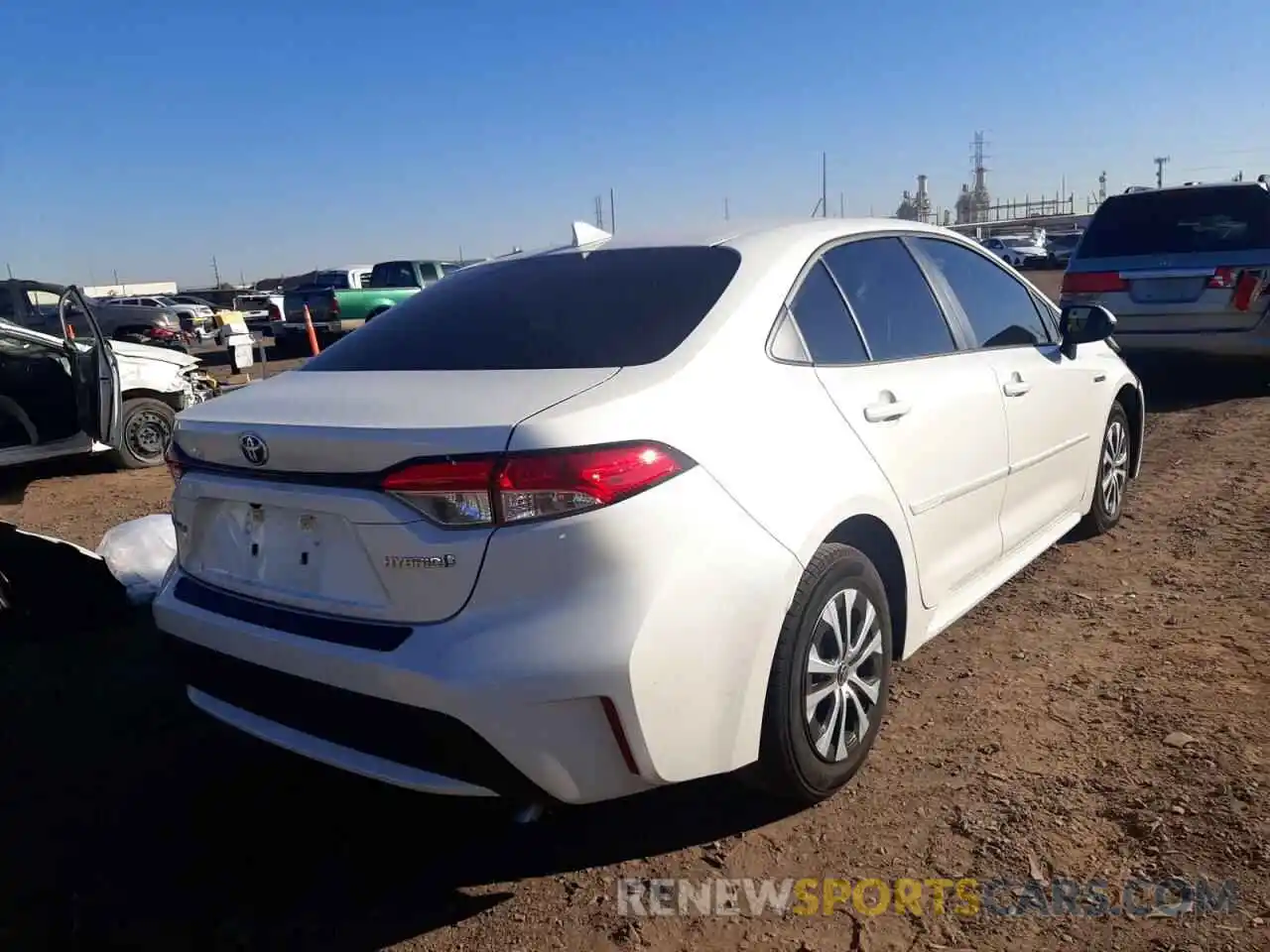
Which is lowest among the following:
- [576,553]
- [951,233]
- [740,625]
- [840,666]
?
[840,666]

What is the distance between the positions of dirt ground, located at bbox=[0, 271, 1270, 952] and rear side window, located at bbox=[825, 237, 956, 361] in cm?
120

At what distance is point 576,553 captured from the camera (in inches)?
82.2

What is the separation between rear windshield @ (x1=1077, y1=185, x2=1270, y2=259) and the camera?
830 cm

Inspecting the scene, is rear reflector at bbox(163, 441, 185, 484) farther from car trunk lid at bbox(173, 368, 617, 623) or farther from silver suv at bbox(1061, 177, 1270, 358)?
silver suv at bbox(1061, 177, 1270, 358)

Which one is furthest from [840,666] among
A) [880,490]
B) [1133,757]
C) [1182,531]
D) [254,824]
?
[1182,531]

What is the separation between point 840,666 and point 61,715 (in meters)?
2.76

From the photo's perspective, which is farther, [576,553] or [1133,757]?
[1133,757]

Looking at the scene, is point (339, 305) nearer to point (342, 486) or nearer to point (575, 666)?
point (342, 486)

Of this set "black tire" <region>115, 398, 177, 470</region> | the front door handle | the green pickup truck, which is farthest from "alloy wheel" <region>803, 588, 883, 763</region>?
the green pickup truck

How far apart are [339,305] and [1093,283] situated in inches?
623

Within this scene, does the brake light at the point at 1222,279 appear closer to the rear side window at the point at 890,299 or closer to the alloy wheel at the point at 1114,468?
the alloy wheel at the point at 1114,468

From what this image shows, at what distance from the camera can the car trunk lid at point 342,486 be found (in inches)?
84.5

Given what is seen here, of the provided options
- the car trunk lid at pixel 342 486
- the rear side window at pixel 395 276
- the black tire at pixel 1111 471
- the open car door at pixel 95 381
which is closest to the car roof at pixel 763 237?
the car trunk lid at pixel 342 486

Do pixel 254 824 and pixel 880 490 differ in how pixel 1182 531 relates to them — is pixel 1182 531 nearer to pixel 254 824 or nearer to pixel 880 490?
pixel 880 490
